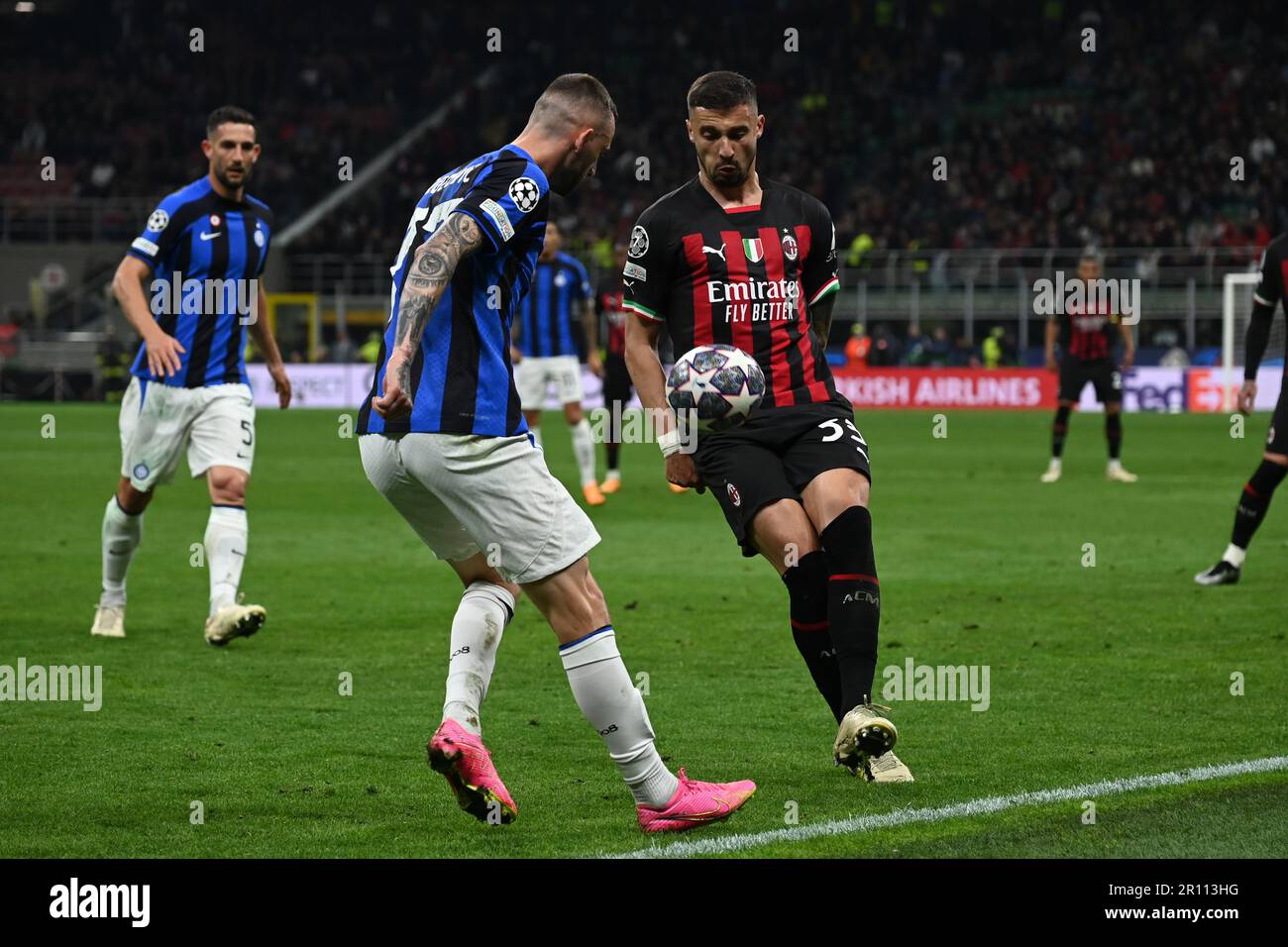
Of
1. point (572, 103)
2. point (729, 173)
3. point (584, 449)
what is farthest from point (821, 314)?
point (584, 449)

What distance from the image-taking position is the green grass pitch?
15.8 feet

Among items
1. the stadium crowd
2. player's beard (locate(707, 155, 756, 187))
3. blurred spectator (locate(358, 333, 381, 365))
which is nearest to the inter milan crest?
player's beard (locate(707, 155, 756, 187))

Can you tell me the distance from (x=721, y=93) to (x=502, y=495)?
5.90 ft

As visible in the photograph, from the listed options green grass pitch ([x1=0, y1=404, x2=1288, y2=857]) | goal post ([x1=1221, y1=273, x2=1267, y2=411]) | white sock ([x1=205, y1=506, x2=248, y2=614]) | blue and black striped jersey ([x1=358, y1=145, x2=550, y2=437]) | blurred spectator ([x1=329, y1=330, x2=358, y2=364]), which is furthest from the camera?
blurred spectator ([x1=329, y1=330, x2=358, y2=364])

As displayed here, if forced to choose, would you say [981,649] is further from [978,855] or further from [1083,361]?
[1083,361]

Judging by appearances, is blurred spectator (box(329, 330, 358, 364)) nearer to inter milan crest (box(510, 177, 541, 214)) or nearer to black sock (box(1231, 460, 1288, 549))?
black sock (box(1231, 460, 1288, 549))

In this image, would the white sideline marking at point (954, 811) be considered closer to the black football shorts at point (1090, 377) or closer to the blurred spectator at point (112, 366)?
the black football shorts at point (1090, 377)

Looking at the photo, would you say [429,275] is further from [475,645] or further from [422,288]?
[475,645]

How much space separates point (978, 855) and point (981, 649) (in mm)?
3623

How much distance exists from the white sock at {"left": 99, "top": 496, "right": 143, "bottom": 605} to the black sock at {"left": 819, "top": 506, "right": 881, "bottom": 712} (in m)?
3.99

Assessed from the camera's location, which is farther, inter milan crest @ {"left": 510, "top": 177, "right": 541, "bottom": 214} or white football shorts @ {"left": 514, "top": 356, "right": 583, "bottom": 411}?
white football shorts @ {"left": 514, "top": 356, "right": 583, "bottom": 411}

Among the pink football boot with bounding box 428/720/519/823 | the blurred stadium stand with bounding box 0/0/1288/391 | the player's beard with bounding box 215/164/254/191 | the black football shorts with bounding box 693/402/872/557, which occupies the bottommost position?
the pink football boot with bounding box 428/720/519/823

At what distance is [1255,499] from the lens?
32.7 feet

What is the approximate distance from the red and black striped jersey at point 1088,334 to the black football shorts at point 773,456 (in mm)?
12606
